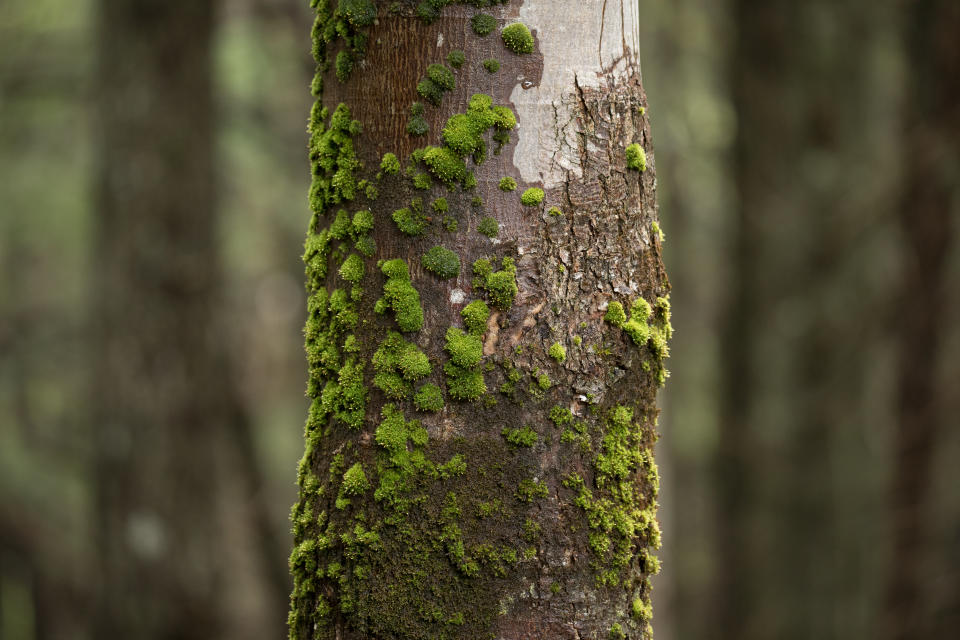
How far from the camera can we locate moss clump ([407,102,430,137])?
1.51 m

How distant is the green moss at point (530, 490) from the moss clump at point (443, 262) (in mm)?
388

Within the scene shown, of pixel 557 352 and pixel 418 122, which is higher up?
pixel 418 122

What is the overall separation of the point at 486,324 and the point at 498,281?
0.08m

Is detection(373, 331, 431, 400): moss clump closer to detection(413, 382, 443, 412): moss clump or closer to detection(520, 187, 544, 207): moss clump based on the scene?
detection(413, 382, 443, 412): moss clump

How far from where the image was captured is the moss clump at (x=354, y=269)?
1.58 m

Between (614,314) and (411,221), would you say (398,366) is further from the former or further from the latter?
(614,314)

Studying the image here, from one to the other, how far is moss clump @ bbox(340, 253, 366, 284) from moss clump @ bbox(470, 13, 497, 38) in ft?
1.50
